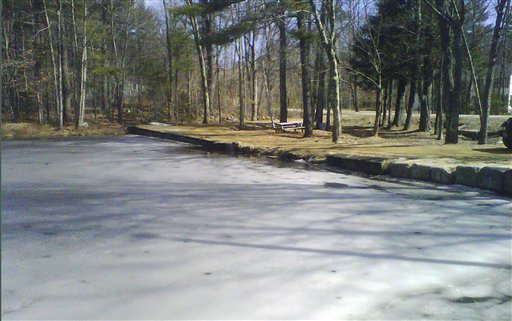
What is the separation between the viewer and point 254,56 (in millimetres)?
31844

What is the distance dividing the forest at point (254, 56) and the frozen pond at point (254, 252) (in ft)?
31.3

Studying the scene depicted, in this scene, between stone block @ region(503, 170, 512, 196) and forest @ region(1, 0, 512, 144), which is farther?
forest @ region(1, 0, 512, 144)

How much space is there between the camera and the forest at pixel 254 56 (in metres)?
16.7

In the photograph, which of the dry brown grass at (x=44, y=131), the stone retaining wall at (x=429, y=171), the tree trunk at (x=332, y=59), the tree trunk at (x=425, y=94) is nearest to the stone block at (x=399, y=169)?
the stone retaining wall at (x=429, y=171)

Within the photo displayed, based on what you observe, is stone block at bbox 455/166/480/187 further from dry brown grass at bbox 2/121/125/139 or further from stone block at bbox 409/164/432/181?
dry brown grass at bbox 2/121/125/139

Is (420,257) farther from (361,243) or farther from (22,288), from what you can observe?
(22,288)

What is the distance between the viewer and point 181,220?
5.77 m

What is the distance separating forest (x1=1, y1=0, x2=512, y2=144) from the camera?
16.7 m

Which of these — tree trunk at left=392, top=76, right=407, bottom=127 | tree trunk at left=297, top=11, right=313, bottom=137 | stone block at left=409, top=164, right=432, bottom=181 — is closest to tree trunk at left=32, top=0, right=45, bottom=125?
tree trunk at left=297, top=11, right=313, bottom=137

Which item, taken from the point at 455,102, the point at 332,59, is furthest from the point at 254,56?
the point at 455,102

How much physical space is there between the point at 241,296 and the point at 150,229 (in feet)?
7.16

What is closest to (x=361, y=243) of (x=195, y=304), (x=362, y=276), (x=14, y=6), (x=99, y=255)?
(x=362, y=276)

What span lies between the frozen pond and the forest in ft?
31.3

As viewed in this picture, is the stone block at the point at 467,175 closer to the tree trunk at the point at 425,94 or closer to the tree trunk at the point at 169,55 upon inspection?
the tree trunk at the point at 425,94
